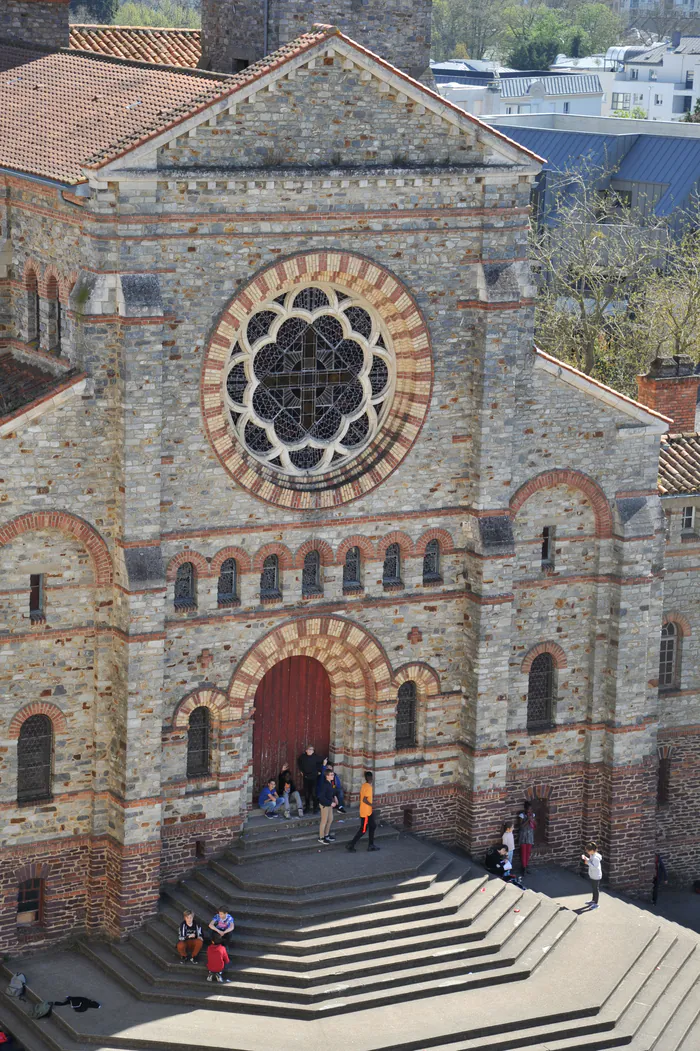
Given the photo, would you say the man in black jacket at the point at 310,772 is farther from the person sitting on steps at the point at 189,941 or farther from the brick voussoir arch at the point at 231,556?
the person sitting on steps at the point at 189,941

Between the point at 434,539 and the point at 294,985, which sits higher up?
the point at 434,539

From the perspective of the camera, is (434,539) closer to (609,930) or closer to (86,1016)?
(609,930)

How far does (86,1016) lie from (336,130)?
1760 centimetres

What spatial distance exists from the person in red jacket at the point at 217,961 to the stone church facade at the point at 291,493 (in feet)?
7.85

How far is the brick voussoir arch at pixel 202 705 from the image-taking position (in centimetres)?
3747

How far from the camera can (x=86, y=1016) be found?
34875 millimetres

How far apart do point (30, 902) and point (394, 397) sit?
41.6 ft

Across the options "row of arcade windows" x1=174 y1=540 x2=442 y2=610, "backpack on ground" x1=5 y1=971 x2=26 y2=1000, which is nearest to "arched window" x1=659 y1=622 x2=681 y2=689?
"row of arcade windows" x1=174 y1=540 x2=442 y2=610

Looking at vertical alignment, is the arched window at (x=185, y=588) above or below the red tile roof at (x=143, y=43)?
below

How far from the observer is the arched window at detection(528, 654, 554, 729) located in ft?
137

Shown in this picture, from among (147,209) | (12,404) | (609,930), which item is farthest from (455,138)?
(609,930)

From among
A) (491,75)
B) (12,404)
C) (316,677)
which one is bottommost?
(316,677)

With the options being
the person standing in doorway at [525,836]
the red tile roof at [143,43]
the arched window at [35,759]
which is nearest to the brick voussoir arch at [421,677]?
the person standing in doorway at [525,836]

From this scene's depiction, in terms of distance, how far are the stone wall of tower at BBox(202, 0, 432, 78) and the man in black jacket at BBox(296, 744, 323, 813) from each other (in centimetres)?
1600
